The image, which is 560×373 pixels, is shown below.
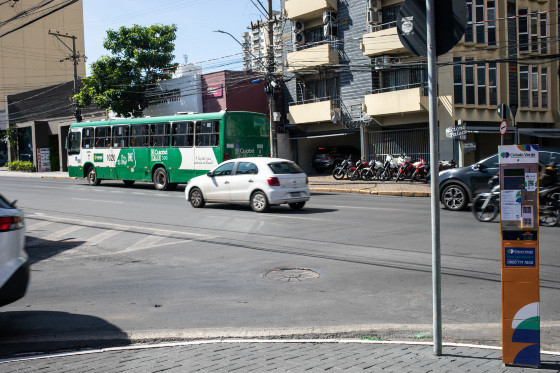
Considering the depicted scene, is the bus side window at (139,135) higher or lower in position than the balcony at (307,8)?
lower

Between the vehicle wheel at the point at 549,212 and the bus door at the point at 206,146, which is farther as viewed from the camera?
the bus door at the point at 206,146

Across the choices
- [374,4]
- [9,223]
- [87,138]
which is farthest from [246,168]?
[374,4]

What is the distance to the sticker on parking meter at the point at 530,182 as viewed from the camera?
4184 mm

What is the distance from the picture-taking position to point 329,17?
31984 millimetres

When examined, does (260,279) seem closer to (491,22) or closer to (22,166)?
(491,22)

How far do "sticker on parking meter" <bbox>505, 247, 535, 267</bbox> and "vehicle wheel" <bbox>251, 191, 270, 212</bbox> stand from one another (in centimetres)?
1155

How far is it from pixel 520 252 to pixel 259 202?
1186cm

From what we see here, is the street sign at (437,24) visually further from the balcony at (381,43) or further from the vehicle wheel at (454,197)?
the balcony at (381,43)

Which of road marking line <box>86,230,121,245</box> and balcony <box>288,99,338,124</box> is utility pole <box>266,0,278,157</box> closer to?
balcony <box>288,99,338,124</box>

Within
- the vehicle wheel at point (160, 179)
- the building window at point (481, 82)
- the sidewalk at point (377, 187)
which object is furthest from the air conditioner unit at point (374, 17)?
the vehicle wheel at point (160, 179)

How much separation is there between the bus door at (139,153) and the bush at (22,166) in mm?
26296

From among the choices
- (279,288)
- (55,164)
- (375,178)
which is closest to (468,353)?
(279,288)

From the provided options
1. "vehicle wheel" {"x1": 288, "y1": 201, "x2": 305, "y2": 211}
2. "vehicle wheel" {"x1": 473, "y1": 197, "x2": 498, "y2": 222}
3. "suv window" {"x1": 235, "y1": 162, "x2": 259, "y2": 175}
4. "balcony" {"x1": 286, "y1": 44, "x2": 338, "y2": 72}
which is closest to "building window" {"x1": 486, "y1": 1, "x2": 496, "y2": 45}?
"balcony" {"x1": 286, "y1": 44, "x2": 338, "y2": 72}

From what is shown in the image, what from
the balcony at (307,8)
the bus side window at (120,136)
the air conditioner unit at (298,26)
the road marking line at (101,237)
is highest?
the balcony at (307,8)
